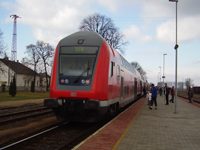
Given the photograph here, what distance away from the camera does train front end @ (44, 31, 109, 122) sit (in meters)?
8.14

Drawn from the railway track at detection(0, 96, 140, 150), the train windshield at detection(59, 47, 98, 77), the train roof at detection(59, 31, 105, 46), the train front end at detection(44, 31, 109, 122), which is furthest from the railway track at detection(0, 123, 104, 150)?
the train roof at detection(59, 31, 105, 46)

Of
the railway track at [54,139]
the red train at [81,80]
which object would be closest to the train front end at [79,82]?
the red train at [81,80]

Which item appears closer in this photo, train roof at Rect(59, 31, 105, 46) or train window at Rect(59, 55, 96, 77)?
train window at Rect(59, 55, 96, 77)

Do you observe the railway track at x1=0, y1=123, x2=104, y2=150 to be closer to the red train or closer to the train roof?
the red train

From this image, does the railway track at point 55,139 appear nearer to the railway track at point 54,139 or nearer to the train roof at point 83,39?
the railway track at point 54,139

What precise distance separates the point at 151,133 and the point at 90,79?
2835mm

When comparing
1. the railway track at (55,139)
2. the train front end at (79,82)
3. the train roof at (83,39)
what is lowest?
the railway track at (55,139)

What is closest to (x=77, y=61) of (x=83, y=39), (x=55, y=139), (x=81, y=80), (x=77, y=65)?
(x=77, y=65)

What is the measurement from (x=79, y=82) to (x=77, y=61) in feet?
2.87

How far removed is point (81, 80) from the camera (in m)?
8.35

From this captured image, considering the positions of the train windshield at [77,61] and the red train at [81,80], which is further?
the train windshield at [77,61]

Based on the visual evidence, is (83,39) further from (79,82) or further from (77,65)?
(79,82)

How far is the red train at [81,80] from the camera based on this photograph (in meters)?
8.16

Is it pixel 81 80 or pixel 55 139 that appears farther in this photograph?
pixel 81 80
